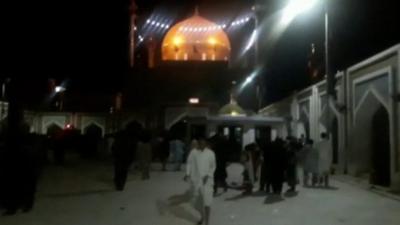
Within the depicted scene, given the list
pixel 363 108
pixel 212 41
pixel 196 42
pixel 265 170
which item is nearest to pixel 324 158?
pixel 265 170

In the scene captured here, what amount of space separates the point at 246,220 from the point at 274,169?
163 inches

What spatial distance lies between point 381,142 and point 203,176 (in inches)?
445

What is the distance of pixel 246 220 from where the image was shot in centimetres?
1003

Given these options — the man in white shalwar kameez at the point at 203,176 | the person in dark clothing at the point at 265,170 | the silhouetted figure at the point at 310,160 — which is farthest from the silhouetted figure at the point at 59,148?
the man in white shalwar kameez at the point at 203,176

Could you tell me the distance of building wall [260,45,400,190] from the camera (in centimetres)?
1559

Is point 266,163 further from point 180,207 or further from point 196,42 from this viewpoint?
point 196,42

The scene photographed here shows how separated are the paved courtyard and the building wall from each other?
220 centimetres

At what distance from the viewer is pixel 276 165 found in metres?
14.0

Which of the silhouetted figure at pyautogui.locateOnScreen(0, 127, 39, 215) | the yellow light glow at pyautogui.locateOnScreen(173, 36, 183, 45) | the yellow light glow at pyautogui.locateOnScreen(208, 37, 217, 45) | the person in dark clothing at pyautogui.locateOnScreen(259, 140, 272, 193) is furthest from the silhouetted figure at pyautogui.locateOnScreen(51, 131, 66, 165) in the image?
the yellow light glow at pyautogui.locateOnScreen(208, 37, 217, 45)

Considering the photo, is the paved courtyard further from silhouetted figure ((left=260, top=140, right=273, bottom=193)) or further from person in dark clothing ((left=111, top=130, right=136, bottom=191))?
silhouetted figure ((left=260, top=140, right=273, bottom=193))

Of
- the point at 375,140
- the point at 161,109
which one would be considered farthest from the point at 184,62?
the point at 375,140

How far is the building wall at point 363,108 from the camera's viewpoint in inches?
614

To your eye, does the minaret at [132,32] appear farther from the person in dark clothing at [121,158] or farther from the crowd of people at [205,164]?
the person in dark clothing at [121,158]

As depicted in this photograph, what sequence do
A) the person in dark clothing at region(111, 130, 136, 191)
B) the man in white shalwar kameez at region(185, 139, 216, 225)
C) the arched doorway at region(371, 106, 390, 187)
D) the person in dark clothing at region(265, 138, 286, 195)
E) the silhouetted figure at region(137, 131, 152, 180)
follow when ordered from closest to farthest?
the man in white shalwar kameez at region(185, 139, 216, 225)
the person in dark clothing at region(265, 138, 286, 195)
the person in dark clothing at region(111, 130, 136, 191)
the arched doorway at region(371, 106, 390, 187)
the silhouetted figure at region(137, 131, 152, 180)
